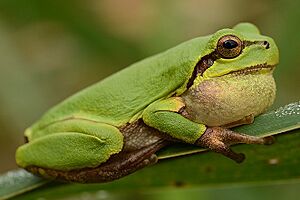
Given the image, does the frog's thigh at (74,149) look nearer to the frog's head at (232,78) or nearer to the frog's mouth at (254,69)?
the frog's head at (232,78)

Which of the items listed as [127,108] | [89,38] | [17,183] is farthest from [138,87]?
[89,38]

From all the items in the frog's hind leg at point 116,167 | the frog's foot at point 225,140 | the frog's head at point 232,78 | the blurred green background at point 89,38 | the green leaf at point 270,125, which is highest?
the blurred green background at point 89,38

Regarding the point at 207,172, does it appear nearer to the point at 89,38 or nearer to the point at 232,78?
the point at 232,78

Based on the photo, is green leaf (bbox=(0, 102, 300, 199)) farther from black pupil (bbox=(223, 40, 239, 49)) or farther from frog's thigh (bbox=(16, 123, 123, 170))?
black pupil (bbox=(223, 40, 239, 49))

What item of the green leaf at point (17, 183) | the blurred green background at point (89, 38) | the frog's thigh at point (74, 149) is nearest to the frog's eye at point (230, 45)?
the frog's thigh at point (74, 149)

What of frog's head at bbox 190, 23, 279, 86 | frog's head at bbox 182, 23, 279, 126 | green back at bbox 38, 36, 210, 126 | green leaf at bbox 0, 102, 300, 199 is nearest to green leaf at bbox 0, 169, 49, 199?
green leaf at bbox 0, 102, 300, 199

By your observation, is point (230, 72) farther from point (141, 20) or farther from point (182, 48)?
point (141, 20)
